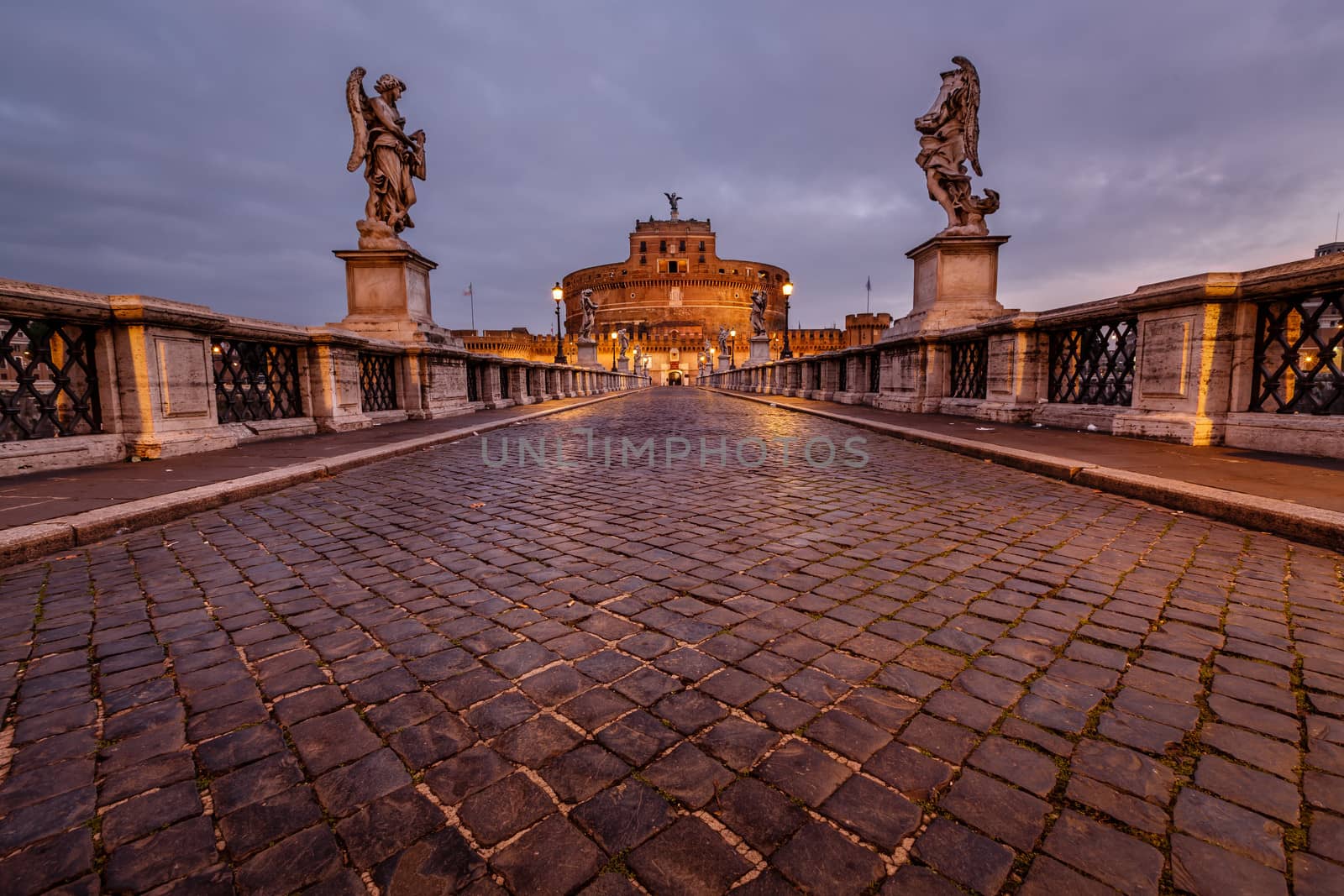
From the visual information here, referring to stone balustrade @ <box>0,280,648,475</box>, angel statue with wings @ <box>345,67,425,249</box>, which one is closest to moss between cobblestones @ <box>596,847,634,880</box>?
stone balustrade @ <box>0,280,648,475</box>

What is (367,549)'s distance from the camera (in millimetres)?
3430

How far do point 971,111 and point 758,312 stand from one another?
22681 millimetres

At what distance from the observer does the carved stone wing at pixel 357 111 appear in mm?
11781

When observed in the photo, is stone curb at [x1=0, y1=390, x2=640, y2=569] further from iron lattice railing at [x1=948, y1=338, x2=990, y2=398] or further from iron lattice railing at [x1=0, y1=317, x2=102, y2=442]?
iron lattice railing at [x1=948, y1=338, x2=990, y2=398]

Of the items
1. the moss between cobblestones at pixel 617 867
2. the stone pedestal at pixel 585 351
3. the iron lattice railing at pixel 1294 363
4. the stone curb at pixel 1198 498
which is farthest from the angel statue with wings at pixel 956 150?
the stone pedestal at pixel 585 351

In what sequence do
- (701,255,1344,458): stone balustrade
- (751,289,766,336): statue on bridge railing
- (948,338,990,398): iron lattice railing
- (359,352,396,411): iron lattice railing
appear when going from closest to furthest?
(701,255,1344,458): stone balustrade < (948,338,990,398): iron lattice railing < (359,352,396,411): iron lattice railing < (751,289,766,336): statue on bridge railing

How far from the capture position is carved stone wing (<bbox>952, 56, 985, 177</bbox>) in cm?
1115

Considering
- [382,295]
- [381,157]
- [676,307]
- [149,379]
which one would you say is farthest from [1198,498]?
[676,307]

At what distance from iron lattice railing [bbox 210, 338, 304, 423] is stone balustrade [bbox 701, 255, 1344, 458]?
35.5 ft

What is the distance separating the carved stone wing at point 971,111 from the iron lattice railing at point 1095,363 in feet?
14.7

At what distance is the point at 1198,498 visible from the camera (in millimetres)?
3906

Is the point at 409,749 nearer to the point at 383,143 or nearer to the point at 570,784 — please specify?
the point at 570,784

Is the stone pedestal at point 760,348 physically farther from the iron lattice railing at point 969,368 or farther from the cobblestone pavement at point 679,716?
the cobblestone pavement at point 679,716

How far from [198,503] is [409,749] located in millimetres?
3750
